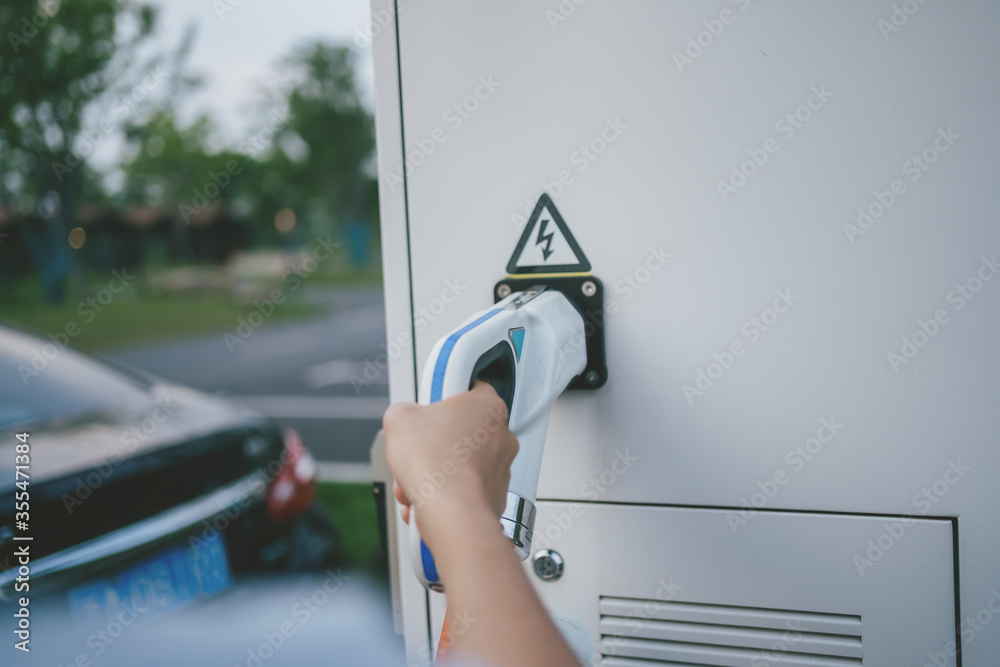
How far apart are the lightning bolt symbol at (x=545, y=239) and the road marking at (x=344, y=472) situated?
152 inches

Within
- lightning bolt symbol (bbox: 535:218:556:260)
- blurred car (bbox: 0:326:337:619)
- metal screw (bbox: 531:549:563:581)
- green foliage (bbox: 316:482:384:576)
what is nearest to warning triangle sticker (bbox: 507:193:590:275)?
lightning bolt symbol (bbox: 535:218:556:260)

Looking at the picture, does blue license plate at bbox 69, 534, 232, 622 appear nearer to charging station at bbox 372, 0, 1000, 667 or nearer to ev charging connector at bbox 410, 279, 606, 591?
charging station at bbox 372, 0, 1000, 667

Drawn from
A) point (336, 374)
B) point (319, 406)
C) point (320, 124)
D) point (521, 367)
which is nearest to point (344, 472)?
point (319, 406)

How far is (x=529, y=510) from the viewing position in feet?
3.05

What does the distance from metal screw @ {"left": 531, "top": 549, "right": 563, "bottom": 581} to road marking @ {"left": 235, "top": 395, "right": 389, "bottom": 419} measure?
5.72 m

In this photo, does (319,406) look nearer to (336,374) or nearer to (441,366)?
(336,374)

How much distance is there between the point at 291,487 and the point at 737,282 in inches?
73.7

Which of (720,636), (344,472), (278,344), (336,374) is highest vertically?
(278,344)

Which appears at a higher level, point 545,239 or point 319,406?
point 319,406

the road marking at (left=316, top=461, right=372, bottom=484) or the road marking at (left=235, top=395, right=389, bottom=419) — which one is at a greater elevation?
the road marking at (left=235, top=395, right=389, bottom=419)

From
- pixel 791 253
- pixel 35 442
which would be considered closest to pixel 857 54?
pixel 791 253

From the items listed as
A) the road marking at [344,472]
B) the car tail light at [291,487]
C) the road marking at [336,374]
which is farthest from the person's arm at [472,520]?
the road marking at [336,374]

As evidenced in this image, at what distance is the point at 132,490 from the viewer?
6.47 ft

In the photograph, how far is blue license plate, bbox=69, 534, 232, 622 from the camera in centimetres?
182
